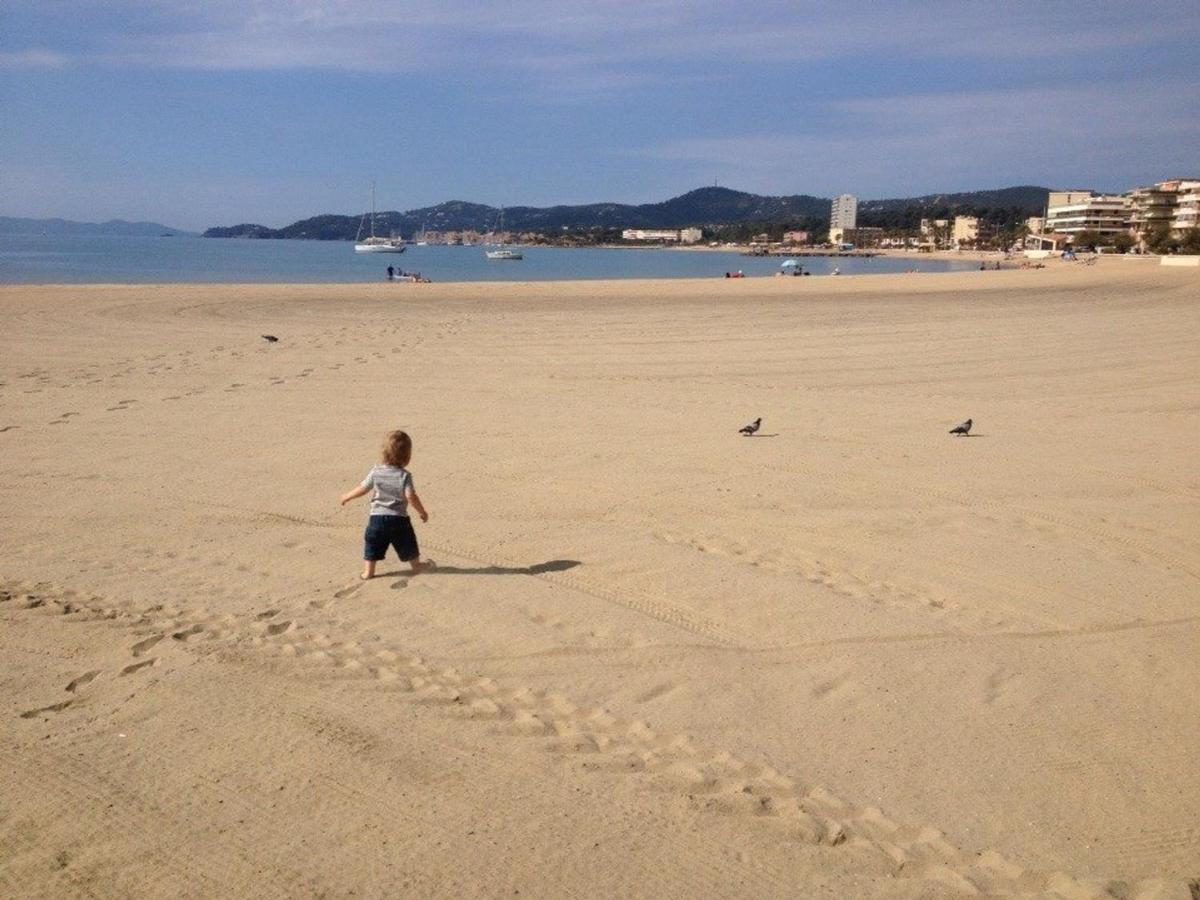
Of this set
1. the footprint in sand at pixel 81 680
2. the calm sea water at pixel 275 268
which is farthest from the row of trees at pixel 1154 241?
the footprint in sand at pixel 81 680

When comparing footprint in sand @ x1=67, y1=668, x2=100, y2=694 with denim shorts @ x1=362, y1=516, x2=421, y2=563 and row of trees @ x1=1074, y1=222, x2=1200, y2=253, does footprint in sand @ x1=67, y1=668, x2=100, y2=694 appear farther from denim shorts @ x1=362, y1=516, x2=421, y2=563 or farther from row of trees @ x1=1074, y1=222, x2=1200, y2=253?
row of trees @ x1=1074, y1=222, x2=1200, y2=253

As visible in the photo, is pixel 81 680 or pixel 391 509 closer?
pixel 81 680

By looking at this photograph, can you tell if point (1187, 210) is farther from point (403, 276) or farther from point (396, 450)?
point (396, 450)

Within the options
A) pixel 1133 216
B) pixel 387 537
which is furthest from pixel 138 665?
pixel 1133 216

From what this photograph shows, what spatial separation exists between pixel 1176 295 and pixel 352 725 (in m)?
35.4

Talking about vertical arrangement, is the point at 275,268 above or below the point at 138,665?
above

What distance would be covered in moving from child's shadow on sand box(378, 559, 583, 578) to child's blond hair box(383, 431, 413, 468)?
733 mm

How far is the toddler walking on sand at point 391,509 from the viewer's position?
6461 mm

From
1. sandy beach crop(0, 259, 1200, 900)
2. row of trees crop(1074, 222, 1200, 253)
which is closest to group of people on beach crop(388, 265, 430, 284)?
sandy beach crop(0, 259, 1200, 900)

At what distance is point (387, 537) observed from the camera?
21.2 ft

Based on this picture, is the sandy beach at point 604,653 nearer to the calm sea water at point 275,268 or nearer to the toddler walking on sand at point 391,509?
the toddler walking on sand at point 391,509

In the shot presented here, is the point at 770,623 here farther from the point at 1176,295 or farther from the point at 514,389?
the point at 1176,295

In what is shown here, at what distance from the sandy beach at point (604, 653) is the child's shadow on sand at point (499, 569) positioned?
3cm

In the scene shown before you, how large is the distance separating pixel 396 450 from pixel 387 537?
0.59 m
